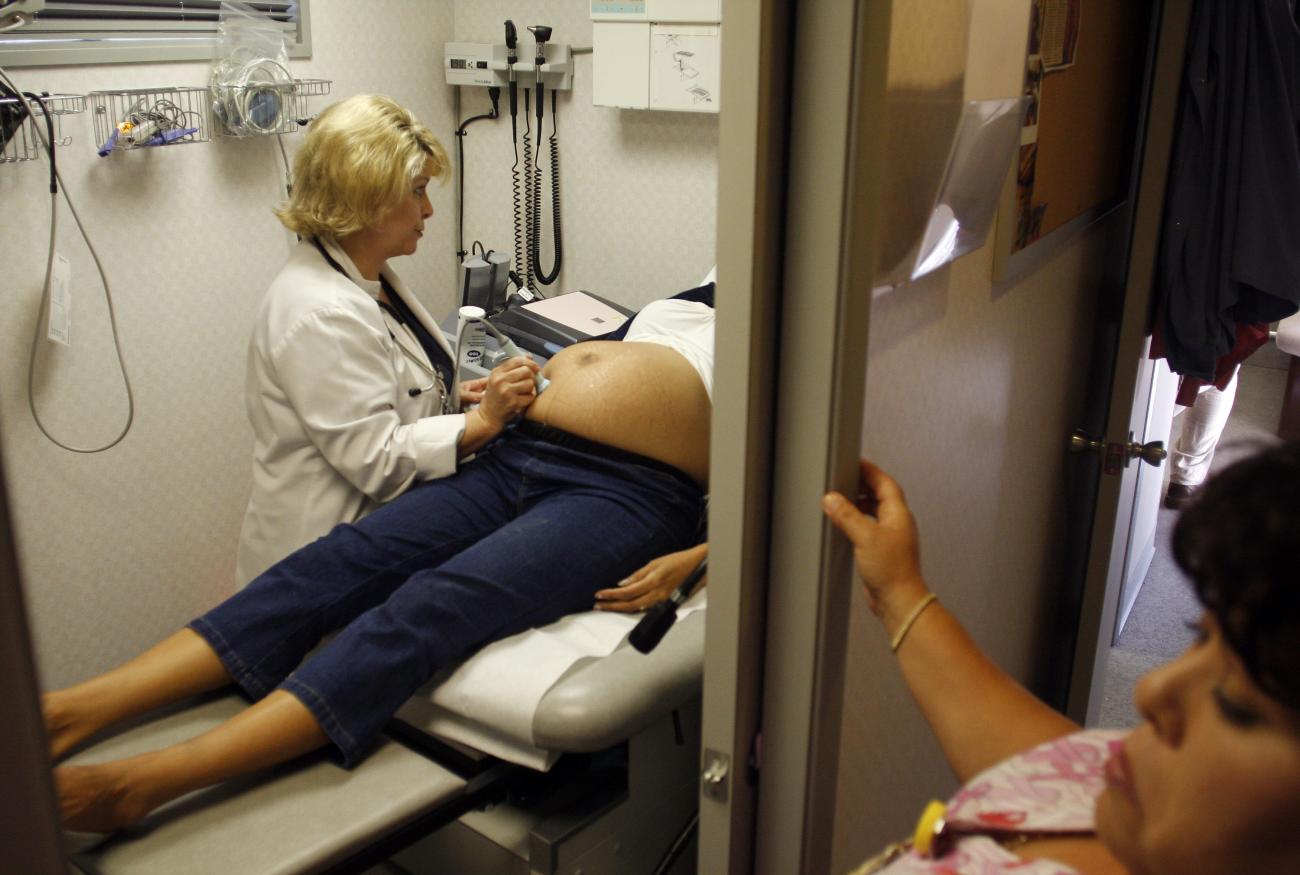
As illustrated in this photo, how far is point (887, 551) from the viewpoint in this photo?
3.54ft

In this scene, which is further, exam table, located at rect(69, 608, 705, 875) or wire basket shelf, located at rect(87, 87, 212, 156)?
wire basket shelf, located at rect(87, 87, 212, 156)

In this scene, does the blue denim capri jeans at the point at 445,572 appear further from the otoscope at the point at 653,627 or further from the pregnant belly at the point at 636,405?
the otoscope at the point at 653,627

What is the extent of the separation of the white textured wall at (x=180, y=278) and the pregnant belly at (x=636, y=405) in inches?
39.6

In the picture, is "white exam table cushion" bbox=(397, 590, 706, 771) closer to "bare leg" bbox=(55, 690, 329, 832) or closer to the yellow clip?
"bare leg" bbox=(55, 690, 329, 832)

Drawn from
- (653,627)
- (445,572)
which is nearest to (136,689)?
(445,572)

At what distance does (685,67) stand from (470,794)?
6.66 feet

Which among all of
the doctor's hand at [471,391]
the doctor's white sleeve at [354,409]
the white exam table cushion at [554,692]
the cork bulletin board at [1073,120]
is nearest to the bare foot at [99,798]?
the white exam table cushion at [554,692]

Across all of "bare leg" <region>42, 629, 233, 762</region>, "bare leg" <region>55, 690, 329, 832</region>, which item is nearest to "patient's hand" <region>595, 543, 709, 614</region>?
"bare leg" <region>55, 690, 329, 832</region>

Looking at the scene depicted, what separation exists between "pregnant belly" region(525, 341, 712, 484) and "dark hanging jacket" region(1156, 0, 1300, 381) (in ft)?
3.07

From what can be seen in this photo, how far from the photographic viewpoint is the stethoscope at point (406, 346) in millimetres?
2307

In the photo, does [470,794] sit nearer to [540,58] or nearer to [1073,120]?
[1073,120]

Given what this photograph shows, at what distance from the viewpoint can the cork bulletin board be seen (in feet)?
5.15

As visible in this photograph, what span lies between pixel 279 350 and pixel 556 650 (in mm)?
838

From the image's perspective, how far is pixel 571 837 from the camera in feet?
5.65
